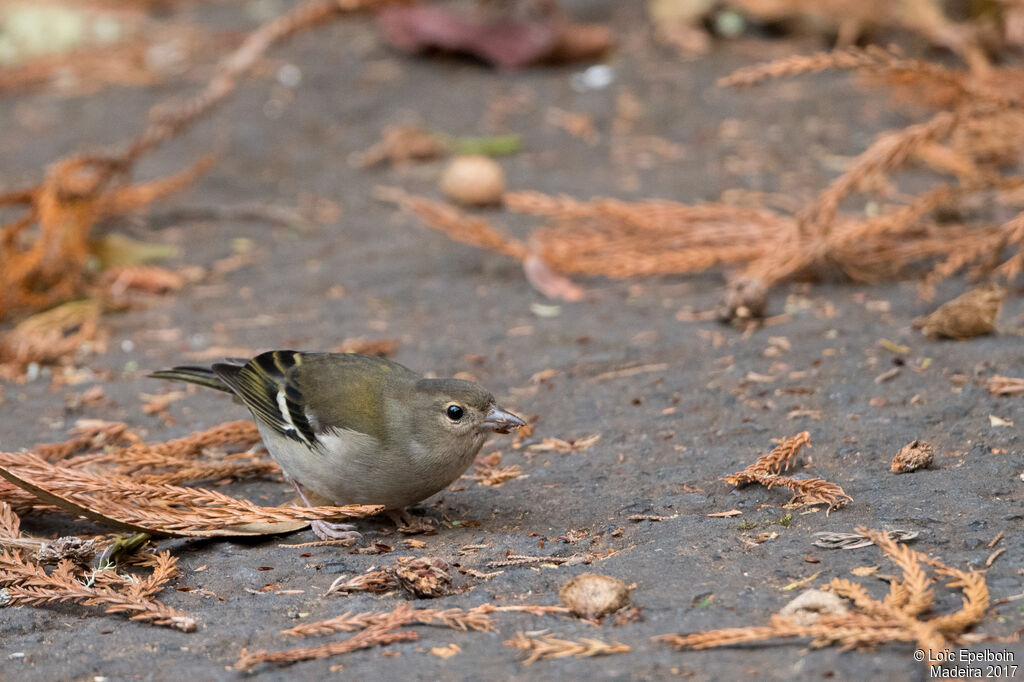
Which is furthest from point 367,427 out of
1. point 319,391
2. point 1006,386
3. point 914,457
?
point 1006,386

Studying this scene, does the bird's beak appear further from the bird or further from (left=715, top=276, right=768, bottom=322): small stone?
(left=715, top=276, right=768, bottom=322): small stone

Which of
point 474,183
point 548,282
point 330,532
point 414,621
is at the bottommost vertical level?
point 548,282

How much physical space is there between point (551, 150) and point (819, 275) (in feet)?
10.2

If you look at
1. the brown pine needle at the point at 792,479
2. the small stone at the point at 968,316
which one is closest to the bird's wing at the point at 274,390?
the brown pine needle at the point at 792,479

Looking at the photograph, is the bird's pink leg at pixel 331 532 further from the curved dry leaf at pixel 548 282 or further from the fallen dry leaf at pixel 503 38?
the fallen dry leaf at pixel 503 38

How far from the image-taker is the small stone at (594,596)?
2.78 metres

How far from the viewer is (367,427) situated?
369 cm

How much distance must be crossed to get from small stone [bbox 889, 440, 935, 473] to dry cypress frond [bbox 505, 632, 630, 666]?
143 cm

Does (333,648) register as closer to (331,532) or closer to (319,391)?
(331,532)

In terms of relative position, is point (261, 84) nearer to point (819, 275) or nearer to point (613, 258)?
point (613, 258)

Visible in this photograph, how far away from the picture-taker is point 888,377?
4.36 m

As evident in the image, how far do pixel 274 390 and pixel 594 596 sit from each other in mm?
1716

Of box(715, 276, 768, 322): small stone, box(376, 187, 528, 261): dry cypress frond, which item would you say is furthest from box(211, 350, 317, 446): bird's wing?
box(715, 276, 768, 322): small stone

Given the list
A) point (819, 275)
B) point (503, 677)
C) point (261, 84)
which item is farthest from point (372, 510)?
point (261, 84)
